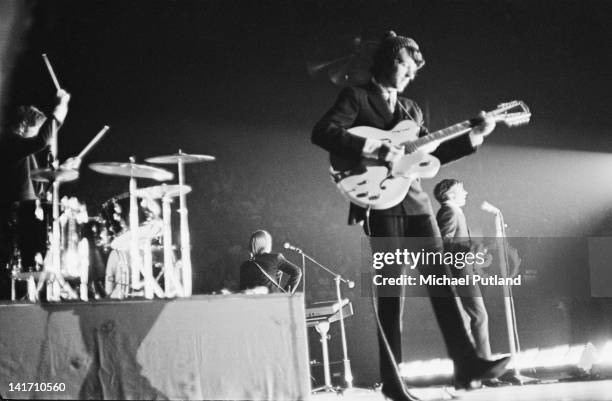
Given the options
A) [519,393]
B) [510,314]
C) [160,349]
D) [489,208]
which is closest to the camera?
[160,349]

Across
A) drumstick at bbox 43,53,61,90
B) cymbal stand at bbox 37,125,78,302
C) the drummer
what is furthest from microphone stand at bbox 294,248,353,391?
drumstick at bbox 43,53,61,90

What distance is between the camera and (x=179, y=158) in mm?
3943

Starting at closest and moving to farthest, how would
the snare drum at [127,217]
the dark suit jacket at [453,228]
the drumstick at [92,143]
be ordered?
the dark suit jacket at [453,228] < the drumstick at [92,143] < the snare drum at [127,217]

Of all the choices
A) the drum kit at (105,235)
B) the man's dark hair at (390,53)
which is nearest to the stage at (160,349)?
the drum kit at (105,235)

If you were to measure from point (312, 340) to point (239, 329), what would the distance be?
4.24ft

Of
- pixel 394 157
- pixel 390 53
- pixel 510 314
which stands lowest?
pixel 510 314

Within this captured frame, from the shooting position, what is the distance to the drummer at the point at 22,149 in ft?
12.6

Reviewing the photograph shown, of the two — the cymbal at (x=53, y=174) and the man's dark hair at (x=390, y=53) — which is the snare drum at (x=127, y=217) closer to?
the cymbal at (x=53, y=174)

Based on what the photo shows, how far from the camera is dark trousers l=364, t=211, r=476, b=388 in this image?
2.95 meters

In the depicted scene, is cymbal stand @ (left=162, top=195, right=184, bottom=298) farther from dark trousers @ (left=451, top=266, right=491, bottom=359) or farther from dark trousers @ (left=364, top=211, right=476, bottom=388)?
dark trousers @ (left=451, top=266, right=491, bottom=359)

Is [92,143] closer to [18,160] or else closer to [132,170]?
[132,170]

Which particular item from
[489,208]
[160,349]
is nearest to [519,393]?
[489,208]

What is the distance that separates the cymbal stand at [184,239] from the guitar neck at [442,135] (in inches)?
68.6

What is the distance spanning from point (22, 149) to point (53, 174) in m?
0.35
